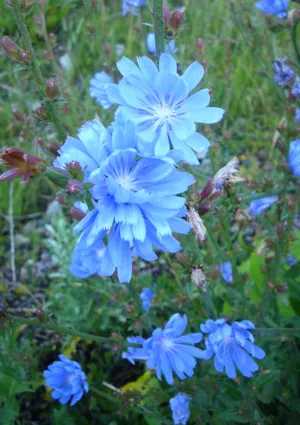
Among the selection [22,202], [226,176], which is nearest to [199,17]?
[22,202]

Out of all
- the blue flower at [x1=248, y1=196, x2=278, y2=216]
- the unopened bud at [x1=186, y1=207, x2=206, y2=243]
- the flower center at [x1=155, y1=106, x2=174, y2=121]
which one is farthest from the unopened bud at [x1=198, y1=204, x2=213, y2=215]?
the blue flower at [x1=248, y1=196, x2=278, y2=216]

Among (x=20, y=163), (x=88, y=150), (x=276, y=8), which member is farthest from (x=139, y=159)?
(x=276, y=8)

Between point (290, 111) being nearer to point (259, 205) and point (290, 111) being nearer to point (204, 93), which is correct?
point (259, 205)

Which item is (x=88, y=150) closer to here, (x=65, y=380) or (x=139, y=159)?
(x=139, y=159)

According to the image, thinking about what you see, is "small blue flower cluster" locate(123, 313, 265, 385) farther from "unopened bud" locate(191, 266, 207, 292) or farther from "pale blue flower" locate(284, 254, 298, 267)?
"pale blue flower" locate(284, 254, 298, 267)

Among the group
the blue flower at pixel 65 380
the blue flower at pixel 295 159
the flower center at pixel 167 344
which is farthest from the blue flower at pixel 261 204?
the blue flower at pixel 65 380

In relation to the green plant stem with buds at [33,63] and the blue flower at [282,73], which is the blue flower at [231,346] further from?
the blue flower at [282,73]

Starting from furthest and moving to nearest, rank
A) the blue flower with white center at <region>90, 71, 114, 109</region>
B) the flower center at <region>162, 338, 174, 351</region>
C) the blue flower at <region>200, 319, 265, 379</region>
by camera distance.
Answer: the blue flower with white center at <region>90, 71, 114, 109</region> < the flower center at <region>162, 338, 174, 351</region> < the blue flower at <region>200, 319, 265, 379</region>
